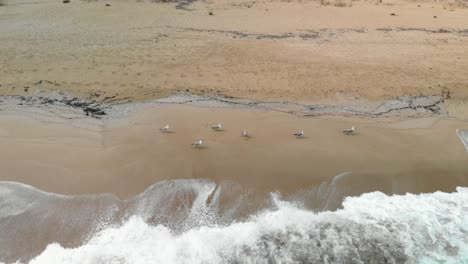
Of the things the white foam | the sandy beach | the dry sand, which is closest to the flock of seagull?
the sandy beach

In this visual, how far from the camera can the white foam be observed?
7.04m

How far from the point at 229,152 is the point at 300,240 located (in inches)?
118

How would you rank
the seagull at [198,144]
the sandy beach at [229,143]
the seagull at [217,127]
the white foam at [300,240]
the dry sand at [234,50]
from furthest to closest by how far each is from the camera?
the dry sand at [234,50], the seagull at [217,127], the seagull at [198,144], the sandy beach at [229,143], the white foam at [300,240]

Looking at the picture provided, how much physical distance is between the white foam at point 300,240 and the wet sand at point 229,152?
2.76 ft

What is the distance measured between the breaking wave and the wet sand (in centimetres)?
46

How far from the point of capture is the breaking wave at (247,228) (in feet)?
23.3

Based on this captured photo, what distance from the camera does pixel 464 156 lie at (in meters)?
9.90

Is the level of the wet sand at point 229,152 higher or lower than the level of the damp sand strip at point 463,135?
lower

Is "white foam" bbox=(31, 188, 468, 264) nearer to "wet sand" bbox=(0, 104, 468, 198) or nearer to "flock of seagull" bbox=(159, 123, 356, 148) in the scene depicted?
"wet sand" bbox=(0, 104, 468, 198)

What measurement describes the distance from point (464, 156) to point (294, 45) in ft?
25.3

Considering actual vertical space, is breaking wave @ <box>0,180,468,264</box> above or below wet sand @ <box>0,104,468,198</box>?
below

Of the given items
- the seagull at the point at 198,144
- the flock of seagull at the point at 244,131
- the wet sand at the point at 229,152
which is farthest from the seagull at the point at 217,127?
the seagull at the point at 198,144

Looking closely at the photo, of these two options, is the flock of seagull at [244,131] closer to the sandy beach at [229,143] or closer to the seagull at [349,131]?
the seagull at [349,131]

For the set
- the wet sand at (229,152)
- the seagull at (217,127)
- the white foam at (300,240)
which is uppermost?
the seagull at (217,127)
